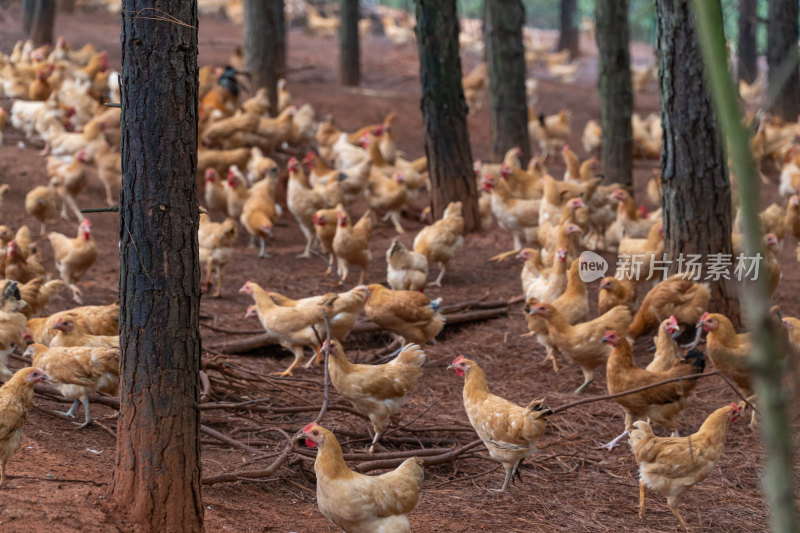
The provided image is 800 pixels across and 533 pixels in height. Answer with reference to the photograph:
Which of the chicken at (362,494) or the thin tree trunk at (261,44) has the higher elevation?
the thin tree trunk at (261,44)

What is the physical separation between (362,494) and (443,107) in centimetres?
799

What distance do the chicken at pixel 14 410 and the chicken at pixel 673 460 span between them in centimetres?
355

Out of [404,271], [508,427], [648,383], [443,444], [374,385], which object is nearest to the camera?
[508,427]

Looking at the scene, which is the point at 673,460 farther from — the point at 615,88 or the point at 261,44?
the point at 261,44

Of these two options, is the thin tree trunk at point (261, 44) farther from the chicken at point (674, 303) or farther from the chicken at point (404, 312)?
the chicken at point (674, 303)

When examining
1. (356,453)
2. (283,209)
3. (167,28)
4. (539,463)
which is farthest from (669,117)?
(283,209)

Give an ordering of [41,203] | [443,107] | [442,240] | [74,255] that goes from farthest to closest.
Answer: [443,107], [41,203], [442,240], [74,255]

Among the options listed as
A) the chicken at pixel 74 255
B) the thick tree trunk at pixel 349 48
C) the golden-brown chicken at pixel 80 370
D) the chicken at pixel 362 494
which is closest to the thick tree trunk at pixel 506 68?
the chicken at pixel 74 255

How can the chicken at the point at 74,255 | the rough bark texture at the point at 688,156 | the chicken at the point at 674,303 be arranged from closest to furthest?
the rough bark texture at the point at 688,156, the chicken at the point at 674,303, the chicken at the point at 74,255

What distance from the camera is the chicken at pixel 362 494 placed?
14.0 feet

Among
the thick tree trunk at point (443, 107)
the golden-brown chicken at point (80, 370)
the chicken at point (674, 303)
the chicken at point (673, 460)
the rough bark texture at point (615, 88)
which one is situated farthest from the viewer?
the rough bark texture at point (615, 88)

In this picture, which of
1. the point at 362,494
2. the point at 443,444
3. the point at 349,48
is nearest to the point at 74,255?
the point at 443,444

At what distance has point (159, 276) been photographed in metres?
3.76

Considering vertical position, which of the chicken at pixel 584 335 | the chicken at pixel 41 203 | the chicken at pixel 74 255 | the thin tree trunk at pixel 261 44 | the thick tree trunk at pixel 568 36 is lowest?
the chicken at pixel 584 335
